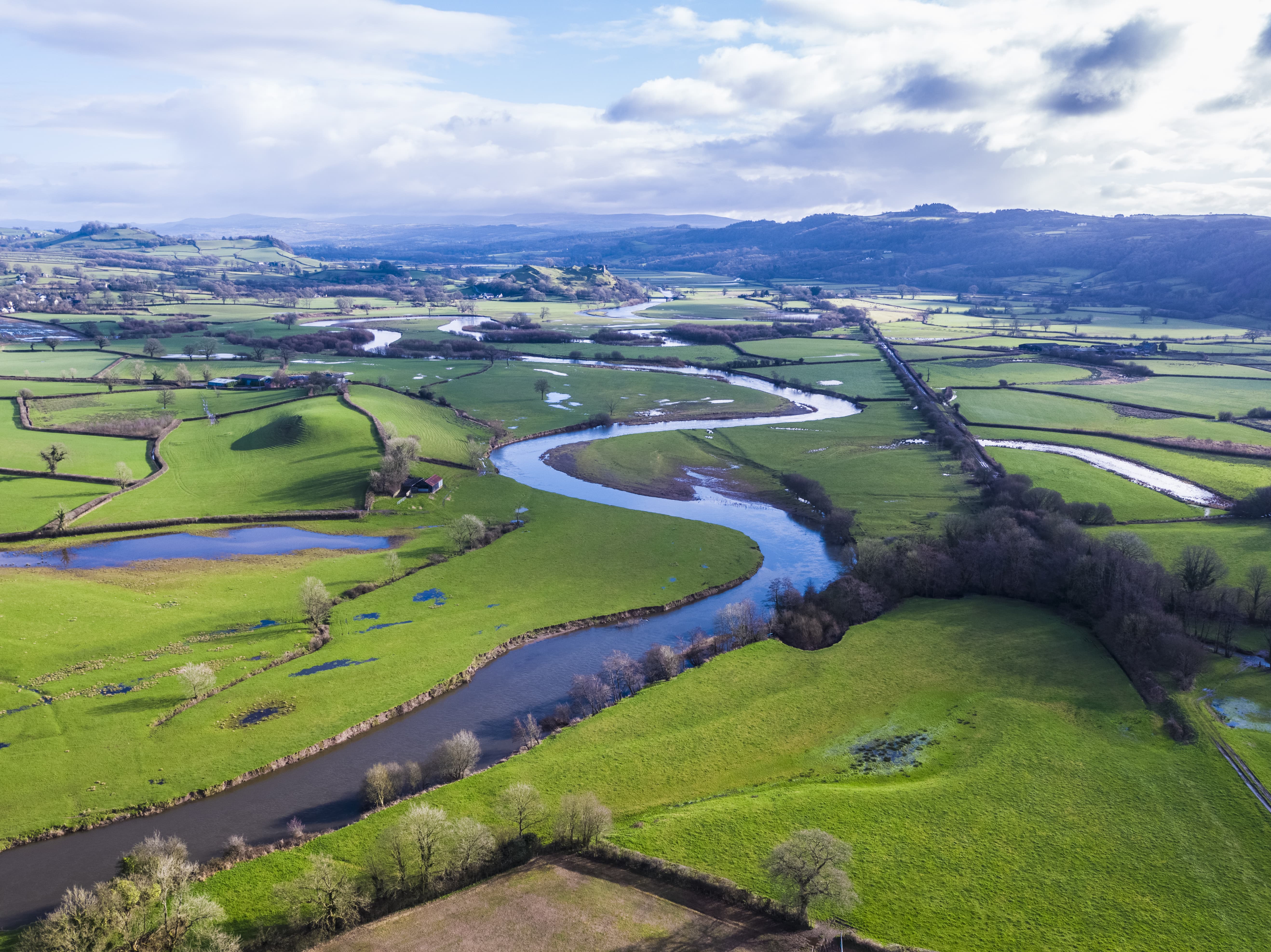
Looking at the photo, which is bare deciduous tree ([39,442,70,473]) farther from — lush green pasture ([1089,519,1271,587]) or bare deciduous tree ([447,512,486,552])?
lush green pasture ([1089,519,1271,587])

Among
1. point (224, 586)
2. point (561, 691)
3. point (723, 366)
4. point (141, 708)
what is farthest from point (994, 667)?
point (723, 366)

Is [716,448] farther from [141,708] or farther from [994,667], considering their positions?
[141,708]

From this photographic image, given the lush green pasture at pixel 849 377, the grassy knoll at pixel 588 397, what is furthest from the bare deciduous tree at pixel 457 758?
the lush green pasture at pixel 849 377

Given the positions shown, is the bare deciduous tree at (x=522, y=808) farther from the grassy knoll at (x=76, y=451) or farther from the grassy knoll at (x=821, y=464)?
the grassy knoll at (x=76, y=451)

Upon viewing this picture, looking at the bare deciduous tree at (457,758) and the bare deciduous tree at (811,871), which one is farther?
the bare deciduous tree at (457,758)

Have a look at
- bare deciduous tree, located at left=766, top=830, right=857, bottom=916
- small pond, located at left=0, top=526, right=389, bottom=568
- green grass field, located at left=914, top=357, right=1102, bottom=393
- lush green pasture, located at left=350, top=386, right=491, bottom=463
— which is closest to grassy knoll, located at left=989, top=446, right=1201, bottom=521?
green grass field, located at left=914, top=357, right=1102, bottom=393
